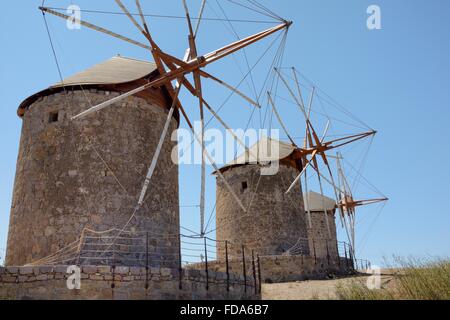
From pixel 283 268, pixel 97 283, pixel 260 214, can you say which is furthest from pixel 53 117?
pixel 260 214

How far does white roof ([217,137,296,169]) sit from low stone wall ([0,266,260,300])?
11661 millimetres

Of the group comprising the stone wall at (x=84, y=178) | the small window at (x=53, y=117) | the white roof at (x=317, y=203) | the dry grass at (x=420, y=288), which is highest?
the white roof at (x=317, y=203)

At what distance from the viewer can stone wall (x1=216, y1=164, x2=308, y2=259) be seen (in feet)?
65.2

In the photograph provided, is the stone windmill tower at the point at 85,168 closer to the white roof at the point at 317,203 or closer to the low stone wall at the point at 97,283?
the low stone wall at the point at 97,283

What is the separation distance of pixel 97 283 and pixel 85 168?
358 centimetres

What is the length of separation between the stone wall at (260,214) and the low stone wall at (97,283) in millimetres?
9663

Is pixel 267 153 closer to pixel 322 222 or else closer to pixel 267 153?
pixel 267 153

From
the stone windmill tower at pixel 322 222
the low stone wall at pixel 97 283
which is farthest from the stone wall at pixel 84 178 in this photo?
the stone windmill tower at pixel 322 222

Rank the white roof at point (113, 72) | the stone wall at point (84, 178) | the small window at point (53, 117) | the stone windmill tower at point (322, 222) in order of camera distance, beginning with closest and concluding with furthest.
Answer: the stone wall at point (84, 178)
the small window at point (53, 117)
the white roof at point (113, 72)
the stone windmill tower at point (322, 222)

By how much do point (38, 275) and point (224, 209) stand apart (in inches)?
509

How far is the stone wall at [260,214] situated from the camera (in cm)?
1986
